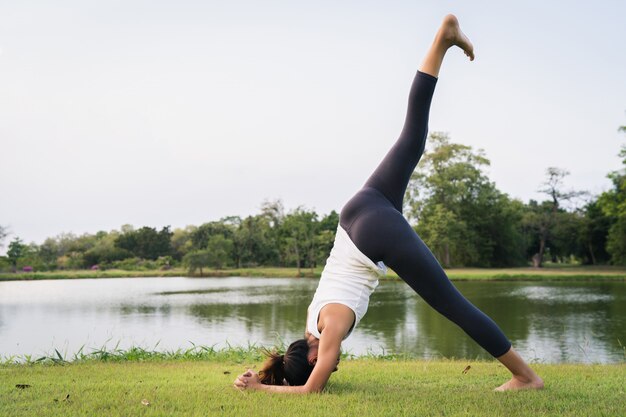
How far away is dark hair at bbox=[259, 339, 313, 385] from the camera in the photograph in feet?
9.32

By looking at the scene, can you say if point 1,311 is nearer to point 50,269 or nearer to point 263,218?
point 50,269

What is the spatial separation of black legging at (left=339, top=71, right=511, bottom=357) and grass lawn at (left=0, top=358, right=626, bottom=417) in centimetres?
38

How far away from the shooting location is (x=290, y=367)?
9.37 ft

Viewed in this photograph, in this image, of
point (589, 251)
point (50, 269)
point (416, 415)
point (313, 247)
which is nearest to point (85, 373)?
point (416, 415)

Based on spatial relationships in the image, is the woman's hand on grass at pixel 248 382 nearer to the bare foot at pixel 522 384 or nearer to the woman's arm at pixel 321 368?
the woman's arm at pixel 321 368

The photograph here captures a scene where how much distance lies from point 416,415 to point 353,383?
0.94 m

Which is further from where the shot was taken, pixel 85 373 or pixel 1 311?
pixel 1 311

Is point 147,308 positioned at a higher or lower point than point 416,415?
lower

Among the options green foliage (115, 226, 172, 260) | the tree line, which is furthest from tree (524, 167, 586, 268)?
green foliage (115, 226, 172, 260)

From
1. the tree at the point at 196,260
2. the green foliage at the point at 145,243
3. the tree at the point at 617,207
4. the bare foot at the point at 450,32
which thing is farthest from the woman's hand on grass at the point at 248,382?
the green foliage at the point at 145,243

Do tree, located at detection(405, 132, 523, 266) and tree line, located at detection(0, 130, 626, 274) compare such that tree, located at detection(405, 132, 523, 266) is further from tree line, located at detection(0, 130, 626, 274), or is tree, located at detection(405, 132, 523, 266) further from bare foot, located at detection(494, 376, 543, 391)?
bare foot, located at detection(494, 376, 543, 391)

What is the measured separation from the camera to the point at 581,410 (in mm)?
2352

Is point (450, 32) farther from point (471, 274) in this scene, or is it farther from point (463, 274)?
point (463, 274)

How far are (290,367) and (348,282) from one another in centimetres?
56
